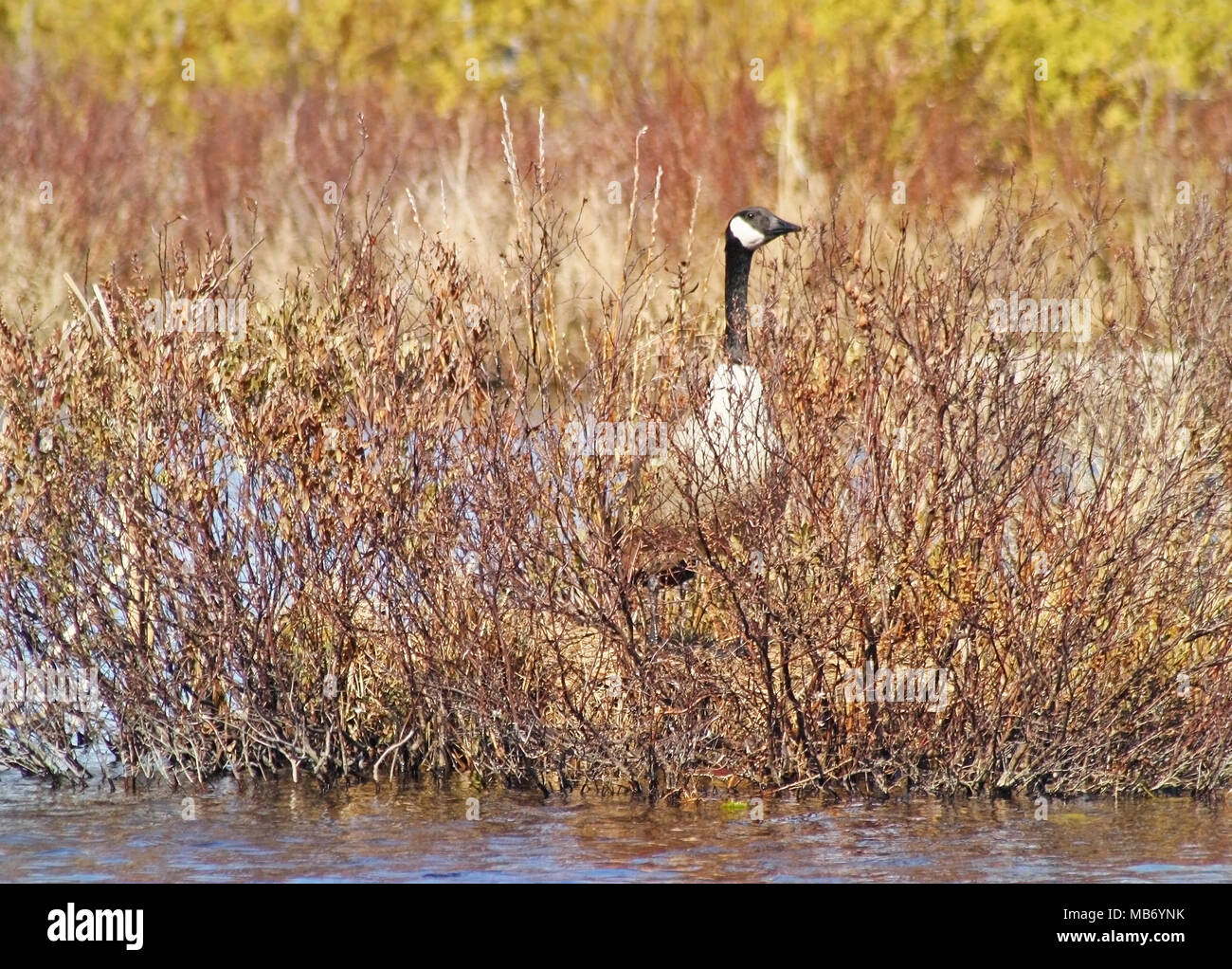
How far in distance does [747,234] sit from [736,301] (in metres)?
0.51

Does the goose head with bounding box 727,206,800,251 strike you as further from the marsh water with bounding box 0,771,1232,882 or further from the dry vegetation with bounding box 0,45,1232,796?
the marsh water with bounding box 0,771,1232,882

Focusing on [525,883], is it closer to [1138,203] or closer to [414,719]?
[414,719]

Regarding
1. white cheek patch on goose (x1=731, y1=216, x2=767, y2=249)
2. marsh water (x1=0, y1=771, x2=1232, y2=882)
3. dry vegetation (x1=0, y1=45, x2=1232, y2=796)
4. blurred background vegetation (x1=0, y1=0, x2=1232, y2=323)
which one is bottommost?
marsh water (x1=0, y1=771, x2=1232, y2=882)

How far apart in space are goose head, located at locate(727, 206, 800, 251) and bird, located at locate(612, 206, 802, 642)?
152cm

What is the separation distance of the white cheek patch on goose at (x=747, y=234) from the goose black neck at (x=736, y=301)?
0.02m

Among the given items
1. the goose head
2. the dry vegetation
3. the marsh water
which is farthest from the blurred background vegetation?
the marsh water

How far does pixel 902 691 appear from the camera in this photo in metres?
5.99

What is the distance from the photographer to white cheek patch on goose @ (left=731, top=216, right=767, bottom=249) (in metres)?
7.72

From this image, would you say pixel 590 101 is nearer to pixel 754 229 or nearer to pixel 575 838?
pixel 754 229

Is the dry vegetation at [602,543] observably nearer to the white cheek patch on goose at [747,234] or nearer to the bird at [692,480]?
the bird at [692,480]

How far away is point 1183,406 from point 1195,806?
135cm

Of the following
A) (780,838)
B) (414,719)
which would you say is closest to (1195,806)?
(780,838)

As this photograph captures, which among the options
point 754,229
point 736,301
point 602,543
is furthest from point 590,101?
point 602,543

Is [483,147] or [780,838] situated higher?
[483,147]
